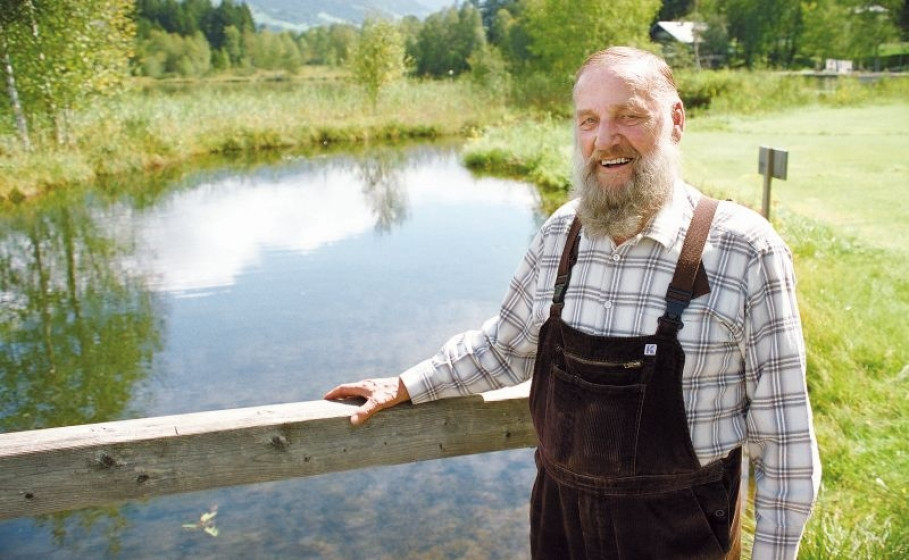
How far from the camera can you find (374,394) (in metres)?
1.97

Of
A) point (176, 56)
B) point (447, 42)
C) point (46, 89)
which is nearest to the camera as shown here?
point (46, 89)

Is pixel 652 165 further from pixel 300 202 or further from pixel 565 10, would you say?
pixel 565 10

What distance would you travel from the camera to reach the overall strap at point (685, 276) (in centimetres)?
155

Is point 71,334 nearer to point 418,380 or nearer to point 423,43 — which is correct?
point 418,380

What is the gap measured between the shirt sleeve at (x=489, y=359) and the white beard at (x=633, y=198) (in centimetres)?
27

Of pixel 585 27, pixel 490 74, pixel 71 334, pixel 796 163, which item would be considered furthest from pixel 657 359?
pixel 490 74

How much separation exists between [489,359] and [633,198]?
570 mm

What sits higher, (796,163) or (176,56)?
(176,56)

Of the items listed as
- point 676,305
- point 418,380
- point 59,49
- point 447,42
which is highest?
point 447,42

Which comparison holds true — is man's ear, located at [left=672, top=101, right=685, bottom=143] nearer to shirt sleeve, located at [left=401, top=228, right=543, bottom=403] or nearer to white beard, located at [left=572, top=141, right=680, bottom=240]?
white beard, located at [left=572, top=141, right=680, bottom=240]

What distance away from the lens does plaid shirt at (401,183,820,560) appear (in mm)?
1513

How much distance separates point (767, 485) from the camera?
159 cm

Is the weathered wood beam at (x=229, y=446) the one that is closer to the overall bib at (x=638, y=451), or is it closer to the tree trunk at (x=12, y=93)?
the overall bib at (x=638, y=451)

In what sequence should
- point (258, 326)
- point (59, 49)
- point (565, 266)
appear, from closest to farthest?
point (565, 266)
point (258, 326)
point (59, 49)
